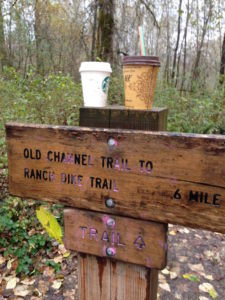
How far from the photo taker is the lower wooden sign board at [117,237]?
91 cm

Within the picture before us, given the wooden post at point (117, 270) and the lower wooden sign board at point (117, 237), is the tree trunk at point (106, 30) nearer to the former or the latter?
the wooden post at point (117, 270)

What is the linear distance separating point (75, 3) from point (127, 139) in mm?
9363

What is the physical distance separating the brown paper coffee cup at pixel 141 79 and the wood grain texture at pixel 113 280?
0.60 meters

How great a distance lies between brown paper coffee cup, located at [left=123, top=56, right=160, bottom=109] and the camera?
1.01 m

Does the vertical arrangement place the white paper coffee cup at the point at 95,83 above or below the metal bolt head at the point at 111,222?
above

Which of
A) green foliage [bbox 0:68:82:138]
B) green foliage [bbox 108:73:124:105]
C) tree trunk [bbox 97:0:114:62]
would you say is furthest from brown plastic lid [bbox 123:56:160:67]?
tree trunk [bbox 97:0:114:62]

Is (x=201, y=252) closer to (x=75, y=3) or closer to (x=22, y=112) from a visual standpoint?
(x=22, y=112)

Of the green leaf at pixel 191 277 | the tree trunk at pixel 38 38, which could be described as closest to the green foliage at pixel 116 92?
the green leaf at pixel 191 277

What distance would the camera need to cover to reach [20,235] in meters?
2.46

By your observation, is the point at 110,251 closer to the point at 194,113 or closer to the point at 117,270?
the point at 117,270

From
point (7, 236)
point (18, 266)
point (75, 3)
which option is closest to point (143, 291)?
point (18, 266)

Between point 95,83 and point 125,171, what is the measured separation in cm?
42

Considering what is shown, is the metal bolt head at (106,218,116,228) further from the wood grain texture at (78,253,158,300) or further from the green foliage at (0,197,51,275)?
the green foliage at (0,197,51,275)

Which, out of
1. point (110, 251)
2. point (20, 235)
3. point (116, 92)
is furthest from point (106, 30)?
point (110, 251)
